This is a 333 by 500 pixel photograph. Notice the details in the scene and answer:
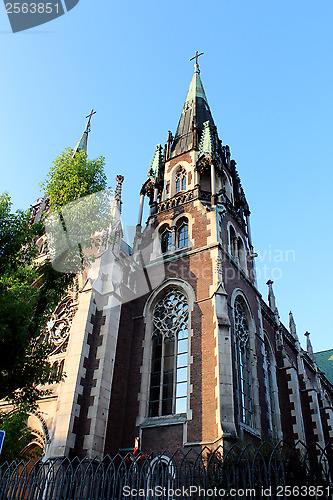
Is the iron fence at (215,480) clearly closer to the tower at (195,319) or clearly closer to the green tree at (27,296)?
the green tree at (27,296)

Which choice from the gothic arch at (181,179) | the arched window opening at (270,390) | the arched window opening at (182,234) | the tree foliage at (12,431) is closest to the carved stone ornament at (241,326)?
the arched window opening at (270,390)

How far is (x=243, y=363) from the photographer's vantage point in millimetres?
17438

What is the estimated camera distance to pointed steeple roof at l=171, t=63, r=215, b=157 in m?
25.8

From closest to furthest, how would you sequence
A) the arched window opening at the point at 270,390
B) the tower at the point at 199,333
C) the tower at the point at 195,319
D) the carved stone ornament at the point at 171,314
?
the tower at the point at 195,319
the tower at the point at 199,333
the carved stone ornament at the point at 171,314
the arched window opening at the point at 270,390

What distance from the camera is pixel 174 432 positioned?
1452 centimetres

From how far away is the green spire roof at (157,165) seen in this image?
25.5 metres

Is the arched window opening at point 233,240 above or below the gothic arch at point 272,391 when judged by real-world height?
above

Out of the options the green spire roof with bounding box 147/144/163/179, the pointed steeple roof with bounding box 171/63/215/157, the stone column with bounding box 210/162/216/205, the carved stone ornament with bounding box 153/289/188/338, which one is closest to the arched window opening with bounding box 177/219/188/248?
the stone column with bounding box 210/162/216/205

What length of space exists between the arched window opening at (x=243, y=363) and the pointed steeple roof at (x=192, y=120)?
11416 mm

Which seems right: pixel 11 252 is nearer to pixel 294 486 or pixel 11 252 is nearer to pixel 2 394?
pixel 2 394

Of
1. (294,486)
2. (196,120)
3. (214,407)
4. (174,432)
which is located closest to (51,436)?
(174,432)

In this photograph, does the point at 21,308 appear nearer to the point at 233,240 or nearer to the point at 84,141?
the point at 233,240

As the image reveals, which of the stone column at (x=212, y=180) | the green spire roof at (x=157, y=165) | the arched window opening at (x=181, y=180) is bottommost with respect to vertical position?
the stone column at (x=212, y=180)

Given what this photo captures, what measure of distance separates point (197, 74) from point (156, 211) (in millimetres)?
17026
